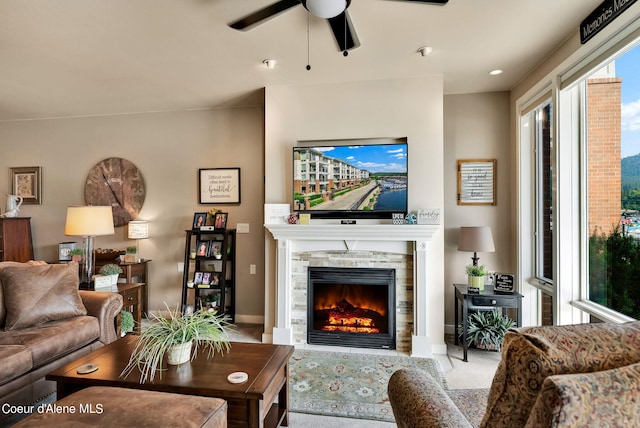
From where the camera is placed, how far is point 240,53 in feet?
8.84

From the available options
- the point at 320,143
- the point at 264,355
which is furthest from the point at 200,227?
the point at 264,355

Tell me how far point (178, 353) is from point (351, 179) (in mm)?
2147

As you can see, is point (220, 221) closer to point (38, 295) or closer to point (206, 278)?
point (206, 278)

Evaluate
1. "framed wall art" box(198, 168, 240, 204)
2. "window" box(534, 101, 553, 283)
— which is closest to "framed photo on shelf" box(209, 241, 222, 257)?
"framed wall art" box(198, 168, 240, 204)

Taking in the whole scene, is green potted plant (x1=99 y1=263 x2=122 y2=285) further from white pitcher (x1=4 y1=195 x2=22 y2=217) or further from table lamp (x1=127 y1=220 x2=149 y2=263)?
white pitcher (x1=4 y1=195 x2=22 y2=217)

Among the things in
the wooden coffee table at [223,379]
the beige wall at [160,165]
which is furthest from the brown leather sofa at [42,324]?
the beige wall at [160,165]

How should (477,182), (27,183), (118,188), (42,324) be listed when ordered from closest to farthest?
1. (42,324)
2. (477,182)
3. (118,188)
4. (27,183)

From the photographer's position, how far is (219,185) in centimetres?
409

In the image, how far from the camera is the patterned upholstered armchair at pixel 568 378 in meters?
0.63

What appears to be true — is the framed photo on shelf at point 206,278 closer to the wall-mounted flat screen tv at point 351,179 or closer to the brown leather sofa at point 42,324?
the brown leather sofa at point 42,324

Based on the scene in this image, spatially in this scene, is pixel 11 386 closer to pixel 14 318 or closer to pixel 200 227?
pixel 14 318

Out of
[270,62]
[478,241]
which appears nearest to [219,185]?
[270,62]

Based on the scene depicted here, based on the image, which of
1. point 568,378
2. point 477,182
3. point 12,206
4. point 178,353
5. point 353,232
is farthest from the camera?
point 12,206

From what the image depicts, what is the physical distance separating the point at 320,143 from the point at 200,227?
178 centimetres
